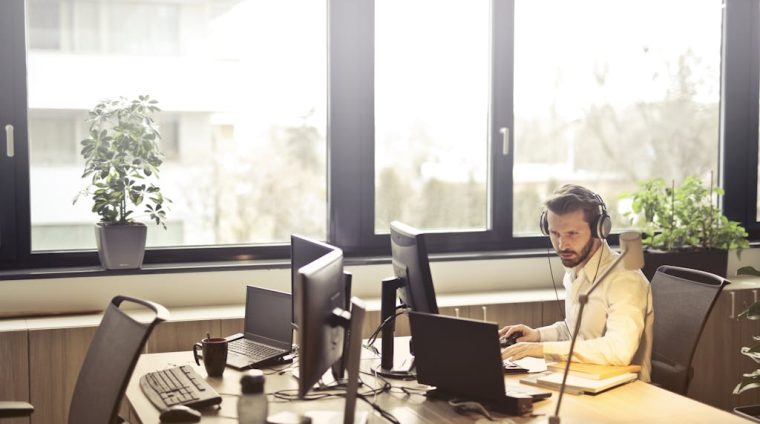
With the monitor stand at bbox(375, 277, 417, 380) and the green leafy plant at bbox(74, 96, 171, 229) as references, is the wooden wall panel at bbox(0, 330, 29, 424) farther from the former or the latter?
the monitor stand at bbox(375, 277, 417, 380)

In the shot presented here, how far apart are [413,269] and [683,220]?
2.13 meters

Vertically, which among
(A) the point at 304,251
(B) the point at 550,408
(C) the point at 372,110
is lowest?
(B) the point at 550,408

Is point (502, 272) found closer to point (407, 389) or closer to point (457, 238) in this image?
point (457, 238)

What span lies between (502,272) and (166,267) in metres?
1.56

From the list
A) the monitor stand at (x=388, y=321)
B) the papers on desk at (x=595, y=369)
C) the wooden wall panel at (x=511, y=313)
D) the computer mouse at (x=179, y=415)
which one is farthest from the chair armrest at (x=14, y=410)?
the wooden wall panel at (x=511, y=313)

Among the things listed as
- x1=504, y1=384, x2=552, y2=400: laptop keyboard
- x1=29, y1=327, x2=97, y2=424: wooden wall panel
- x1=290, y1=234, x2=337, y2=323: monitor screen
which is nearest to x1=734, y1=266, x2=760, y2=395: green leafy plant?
x1=504, y1=384, x2=552, y2=400: laptop keyboard

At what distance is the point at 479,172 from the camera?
4195 mm

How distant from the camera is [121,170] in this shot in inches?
136

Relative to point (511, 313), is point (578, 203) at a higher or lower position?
higher

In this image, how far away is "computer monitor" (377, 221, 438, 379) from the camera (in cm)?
239

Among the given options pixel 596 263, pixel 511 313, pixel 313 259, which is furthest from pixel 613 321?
pixel 511 313

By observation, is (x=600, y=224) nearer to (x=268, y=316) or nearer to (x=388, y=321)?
(x=388, y=321)

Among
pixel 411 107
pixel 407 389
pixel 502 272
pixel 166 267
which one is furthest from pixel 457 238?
pixel 407 389

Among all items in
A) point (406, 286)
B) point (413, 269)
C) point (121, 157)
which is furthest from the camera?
point (121, 157)
